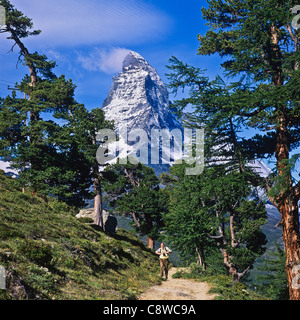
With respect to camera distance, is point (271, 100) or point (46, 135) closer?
point (271, 100)

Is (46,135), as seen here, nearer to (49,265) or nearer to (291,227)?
(49,265)

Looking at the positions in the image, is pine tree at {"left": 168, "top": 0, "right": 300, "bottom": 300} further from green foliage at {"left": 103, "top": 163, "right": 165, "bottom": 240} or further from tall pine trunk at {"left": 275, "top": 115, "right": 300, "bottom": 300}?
green foliage at {"left": 103, "top": 163, "right": 165, "bottom": 240}

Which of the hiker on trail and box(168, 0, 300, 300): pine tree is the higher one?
box(168, 0, 300, 300): pine tree

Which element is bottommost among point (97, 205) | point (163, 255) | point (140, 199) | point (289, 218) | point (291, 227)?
point (163, 255)

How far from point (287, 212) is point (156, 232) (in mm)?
30834

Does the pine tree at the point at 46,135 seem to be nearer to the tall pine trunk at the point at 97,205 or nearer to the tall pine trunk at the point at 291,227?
the tall pine trunk at the point at 97,205

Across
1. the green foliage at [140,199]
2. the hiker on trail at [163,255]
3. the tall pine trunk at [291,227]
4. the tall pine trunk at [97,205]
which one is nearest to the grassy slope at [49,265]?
the hiker on trail at [163,255]

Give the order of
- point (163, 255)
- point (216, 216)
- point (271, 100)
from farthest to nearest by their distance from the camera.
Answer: point (163, 255) < point (216, 216) < point (271, 100)

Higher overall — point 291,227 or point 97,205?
point 97,205

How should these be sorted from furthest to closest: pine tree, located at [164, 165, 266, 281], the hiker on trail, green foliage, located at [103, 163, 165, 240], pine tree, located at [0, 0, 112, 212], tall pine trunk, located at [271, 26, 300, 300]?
1. green foliage, located at [103, 163, 165, 240]
2. pine tree, located at [0, 0, 112, 212]
3. the hiker on trail
4. pine tree, located at [164, 165, 266, 281]
5. tall pine trunk, located at [271, 26, 300, 300]

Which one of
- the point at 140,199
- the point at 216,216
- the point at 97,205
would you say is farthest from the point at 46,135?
the point at 216,216

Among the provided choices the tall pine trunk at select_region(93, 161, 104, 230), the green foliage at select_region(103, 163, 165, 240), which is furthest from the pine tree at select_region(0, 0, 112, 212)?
the green foliage at select_region(103, 163, 165, 240)
